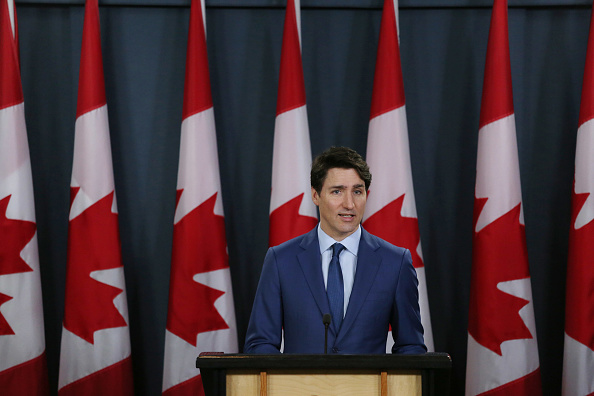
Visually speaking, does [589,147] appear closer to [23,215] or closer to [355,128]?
[355,128]

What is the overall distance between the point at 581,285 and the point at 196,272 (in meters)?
1.99

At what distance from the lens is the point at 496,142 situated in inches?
136

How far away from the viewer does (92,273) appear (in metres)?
3.46

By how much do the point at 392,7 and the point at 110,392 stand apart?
2582mm

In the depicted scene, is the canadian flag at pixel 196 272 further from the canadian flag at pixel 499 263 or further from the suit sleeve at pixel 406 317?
the suit sleeve at pixel 406 317

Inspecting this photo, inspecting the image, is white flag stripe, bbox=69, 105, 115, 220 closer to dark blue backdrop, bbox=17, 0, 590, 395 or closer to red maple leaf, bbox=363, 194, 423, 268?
dark blue backdrop, bbox=17, 0, 590, 395

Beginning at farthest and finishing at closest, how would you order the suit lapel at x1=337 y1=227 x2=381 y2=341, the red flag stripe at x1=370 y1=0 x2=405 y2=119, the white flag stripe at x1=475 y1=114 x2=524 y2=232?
1. the red flag stripe at x1=370 y1=0 x2=405 y2=119
2. the white flag stripe at x1=475 y1=114 x2=524 y2=232
3. the suit lapel at x1=337 y1=227 x2=381 y2=341

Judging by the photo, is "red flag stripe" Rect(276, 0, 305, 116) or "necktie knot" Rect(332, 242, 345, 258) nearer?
"necktie knot" Rect(332, 242, 345, 258)

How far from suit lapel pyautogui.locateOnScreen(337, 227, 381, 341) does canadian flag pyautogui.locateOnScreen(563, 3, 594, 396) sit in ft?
5.89

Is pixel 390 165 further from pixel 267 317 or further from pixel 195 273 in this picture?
pixel 267 317

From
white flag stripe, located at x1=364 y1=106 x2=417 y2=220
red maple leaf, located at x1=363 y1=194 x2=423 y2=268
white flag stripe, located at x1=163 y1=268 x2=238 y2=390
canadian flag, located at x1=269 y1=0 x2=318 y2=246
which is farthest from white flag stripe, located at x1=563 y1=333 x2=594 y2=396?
white flag stripe, located at x1=163 y1=268 x2=238 y2=390

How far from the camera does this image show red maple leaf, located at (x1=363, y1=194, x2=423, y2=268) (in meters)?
3.45

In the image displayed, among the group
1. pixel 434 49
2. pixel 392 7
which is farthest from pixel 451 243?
pixel 392 7

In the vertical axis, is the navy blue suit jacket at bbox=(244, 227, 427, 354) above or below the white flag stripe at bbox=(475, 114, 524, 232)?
below
